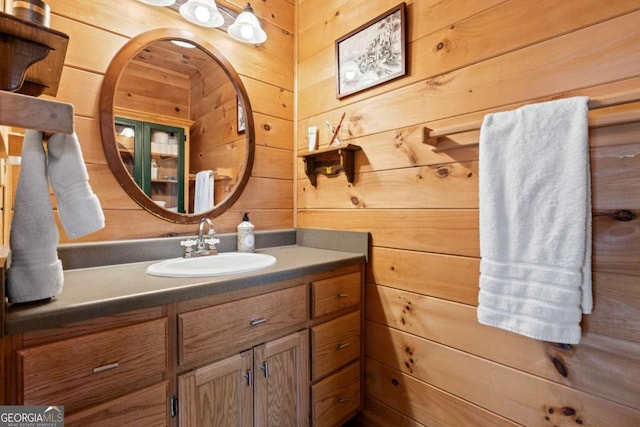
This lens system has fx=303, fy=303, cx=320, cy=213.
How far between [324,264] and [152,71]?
109cm

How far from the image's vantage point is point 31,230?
69 cm

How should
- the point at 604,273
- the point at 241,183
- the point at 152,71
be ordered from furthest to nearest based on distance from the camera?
1. the point at 241,183
2. the point at 152,71
3. the point at 604,273

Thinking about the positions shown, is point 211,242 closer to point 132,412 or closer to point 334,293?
point 334,293

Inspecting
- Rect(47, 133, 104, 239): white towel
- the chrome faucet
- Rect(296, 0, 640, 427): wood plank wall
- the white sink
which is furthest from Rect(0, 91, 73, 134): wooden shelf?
Rect(296, 0, 640, 427): wood plank wall

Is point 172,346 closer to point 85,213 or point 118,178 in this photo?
point 85,213

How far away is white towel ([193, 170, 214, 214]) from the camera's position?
56.0 inches

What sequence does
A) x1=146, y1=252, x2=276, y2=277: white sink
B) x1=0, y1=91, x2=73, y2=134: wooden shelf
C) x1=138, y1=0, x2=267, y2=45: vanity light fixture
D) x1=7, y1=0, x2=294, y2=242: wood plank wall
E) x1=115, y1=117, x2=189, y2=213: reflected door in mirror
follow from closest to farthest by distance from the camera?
1. x1=0, y1=91, x2=73, y2=134: wooden shelf
2. x1=146, y1=252, x2=276, y2=277: white sink
3. x1=7, y1=0, x2=294, y2=242: wood plank wall
4. x1=115, y1=117, x2=189, y2=213: reflected door in mirror
5. x1=138, y1=0, x2=267, y2=45: vanity light fixture

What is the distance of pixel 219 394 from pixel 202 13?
153 centimetres

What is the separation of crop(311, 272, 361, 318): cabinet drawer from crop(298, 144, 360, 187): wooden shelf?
0.48 m

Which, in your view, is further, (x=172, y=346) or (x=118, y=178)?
(x=118, y=178)

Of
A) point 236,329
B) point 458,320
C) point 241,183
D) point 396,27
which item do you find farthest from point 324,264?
point 396,27

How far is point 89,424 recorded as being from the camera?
2.30 feet

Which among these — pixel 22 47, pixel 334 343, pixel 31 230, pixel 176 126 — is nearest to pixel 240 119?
pixel 176 126

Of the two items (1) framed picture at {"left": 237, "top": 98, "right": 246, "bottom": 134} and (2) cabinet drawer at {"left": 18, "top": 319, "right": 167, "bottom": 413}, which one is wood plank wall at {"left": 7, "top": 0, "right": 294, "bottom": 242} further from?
(2) cabinet drawer at {"left": 18, "top": 319, "right": 167, "bottom": 413}
